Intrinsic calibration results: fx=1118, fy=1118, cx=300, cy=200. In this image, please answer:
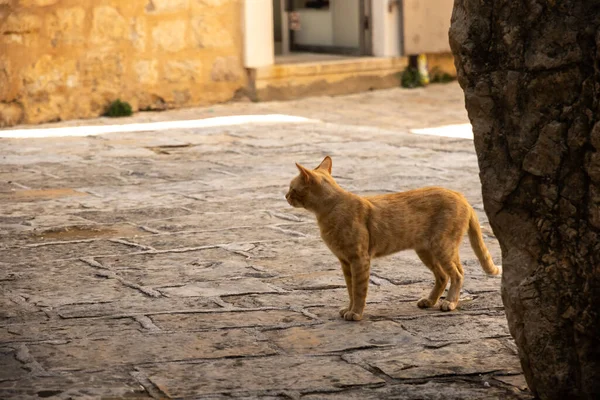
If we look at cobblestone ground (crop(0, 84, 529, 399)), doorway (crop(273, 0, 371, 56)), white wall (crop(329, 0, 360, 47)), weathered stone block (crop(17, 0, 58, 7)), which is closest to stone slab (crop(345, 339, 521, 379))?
cobblestone ground (crop(0, 84, 529, 399))

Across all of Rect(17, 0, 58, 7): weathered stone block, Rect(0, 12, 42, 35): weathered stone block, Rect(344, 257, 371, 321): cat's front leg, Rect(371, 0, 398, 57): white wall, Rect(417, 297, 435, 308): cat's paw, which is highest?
Rect(17, 0, 58, 7): weathered stone block

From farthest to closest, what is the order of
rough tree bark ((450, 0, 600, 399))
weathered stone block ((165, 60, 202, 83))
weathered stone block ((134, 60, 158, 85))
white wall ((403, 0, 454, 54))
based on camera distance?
white wall ((403, 0, 454, 54))
weathered stone block ((165, 60, 202, 83))
weathered stone block ((134, 60, 158, 85))
rough tree bark ((450, 0, 600, 399))

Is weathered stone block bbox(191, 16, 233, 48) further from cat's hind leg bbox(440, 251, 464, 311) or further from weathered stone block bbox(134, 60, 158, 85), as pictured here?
cat's hind leg bbox(440, 251, 464, 311)

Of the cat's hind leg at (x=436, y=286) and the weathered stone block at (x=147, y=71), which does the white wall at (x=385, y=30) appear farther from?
the cat's hind leg at (x=436, y=286)

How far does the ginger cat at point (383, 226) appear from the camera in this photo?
463 centimetres

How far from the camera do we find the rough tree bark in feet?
10.7

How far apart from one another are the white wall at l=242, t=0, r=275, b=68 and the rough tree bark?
9214 mm

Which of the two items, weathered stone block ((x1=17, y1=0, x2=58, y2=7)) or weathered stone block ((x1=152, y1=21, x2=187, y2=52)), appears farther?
weathered stone block ((x1=152, y1=21, x2=187, y2=52))

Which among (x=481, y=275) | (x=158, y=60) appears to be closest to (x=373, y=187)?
(x=481, y=275)

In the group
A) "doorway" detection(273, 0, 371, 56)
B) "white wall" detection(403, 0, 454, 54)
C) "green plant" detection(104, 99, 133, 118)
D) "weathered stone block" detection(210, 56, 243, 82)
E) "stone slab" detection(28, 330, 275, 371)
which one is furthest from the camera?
"doorway" detection(273, 0, 371, 56)

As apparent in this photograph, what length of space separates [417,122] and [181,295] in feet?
21.4

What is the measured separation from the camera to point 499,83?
346 cm

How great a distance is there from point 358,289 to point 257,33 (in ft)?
27.9

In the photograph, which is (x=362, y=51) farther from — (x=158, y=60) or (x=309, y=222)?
(x=309, y=222)
